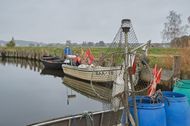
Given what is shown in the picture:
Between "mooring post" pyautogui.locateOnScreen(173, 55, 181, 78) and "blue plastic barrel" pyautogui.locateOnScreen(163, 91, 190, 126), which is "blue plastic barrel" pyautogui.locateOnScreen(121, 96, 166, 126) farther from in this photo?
"mooring post" pyautogui.locateOnScreen(173, 55, 181, 78)

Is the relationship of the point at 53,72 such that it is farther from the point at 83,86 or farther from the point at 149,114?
the point at 149,114

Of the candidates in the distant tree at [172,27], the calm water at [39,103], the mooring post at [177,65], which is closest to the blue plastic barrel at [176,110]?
the calm water at [39,103]

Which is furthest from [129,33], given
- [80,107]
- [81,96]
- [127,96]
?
[81,96]

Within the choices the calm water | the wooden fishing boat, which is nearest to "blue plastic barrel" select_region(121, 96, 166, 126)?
the calm water

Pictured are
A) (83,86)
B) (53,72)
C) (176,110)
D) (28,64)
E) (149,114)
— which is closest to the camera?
(149,114)

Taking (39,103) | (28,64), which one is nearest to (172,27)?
(28,64)

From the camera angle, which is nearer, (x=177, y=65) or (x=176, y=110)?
(x=176, y=110)

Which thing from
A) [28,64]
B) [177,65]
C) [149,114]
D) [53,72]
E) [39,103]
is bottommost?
[39,103]

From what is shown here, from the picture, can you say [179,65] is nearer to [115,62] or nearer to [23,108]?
[23,108]

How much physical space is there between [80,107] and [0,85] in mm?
8199

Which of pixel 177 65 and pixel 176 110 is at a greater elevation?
pixel 177 65

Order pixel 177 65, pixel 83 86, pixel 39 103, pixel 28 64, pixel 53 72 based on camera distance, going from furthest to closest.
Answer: pixel 28 64 < pixel 53 72 < pixel 83 86 < pixel 39 103 < pixel 177 65

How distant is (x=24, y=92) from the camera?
1527 cm

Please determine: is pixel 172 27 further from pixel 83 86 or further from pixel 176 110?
pixel 176 110
